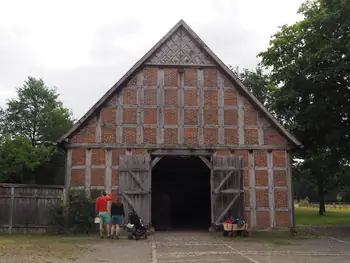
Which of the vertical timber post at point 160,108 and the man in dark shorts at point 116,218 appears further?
the vertical timber post at point 160,108

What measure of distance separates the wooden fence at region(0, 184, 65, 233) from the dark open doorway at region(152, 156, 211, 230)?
24.9ft

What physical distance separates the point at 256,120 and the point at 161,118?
3.92m

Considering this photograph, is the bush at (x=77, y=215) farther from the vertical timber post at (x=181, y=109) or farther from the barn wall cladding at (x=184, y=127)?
the vertical timber post at (x=181, y=109)

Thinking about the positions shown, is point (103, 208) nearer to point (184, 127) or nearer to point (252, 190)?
point (184, 127)

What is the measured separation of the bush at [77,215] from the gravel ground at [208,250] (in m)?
1.55

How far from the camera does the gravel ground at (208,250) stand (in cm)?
946

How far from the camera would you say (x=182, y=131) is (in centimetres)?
1558

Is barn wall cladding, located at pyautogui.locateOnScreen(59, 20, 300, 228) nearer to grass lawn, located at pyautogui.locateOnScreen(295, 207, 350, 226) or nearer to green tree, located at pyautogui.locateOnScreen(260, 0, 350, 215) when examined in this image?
green tree, located at pyautogui.locateOnScreen(260, 0, 350, 215)

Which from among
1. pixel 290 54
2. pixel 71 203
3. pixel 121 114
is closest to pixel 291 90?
pixel 290 54

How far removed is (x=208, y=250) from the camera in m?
11.0

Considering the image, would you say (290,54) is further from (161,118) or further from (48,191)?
(48,191)

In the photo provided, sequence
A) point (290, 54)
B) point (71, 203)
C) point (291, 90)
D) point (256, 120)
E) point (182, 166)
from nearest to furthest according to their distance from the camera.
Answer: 1. point (71, 203)
2. point (256, 120)
3. point (291, 90)
4. point (290, 54)
5. point (182, 166)

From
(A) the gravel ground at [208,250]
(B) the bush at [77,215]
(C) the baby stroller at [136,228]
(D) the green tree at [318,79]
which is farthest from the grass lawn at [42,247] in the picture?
(D) the green tree at [318,79]

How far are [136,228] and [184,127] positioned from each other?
446 centimetres
